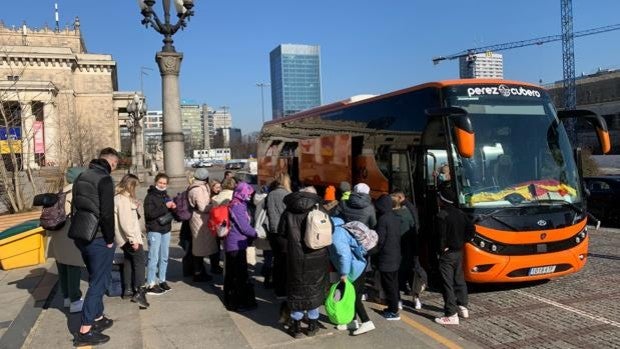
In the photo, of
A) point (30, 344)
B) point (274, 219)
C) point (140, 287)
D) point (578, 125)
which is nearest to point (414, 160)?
point (274, 219)

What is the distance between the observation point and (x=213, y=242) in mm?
8078

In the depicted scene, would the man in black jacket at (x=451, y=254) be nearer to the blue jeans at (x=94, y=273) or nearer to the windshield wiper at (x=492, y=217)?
the windshield wiper at (x=492, y=217)

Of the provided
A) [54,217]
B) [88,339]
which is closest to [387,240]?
[88,339]

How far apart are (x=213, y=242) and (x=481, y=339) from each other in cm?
413

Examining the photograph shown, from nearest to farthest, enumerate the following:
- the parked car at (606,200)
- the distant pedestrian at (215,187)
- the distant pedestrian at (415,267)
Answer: the distant pedestrian at (415,267), the distant pedestrian at (215,187), the parked car at (606,200)

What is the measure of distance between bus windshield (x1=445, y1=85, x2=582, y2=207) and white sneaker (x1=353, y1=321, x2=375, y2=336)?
99.3 inches

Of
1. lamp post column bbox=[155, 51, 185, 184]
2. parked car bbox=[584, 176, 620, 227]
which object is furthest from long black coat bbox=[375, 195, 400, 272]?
parked car bbox=[584, 176, 620, 227]

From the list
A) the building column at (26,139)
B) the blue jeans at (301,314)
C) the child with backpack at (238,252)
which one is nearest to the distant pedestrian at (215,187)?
the child with backpack at (238,252)

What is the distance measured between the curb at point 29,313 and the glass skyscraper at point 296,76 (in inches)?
3931

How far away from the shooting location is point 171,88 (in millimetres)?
14391

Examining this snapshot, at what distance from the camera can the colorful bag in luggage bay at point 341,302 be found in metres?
5.80

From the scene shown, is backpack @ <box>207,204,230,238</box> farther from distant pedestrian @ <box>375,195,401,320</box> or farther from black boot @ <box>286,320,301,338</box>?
distant pedestrian @ <box>375,195,401,320</box>

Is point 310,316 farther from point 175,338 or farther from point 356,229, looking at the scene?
point 175,338

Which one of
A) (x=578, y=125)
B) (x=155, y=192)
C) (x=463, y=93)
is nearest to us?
(x=155, y=192)
